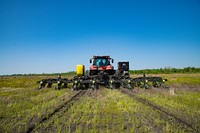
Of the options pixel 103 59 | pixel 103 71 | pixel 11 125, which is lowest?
pixel 11 125

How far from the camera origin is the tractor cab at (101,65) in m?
15.3

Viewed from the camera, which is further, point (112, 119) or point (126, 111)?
point (126, 111)

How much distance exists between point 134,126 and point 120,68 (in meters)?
12.7

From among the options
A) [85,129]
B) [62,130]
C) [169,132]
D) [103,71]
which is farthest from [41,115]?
[103,71]

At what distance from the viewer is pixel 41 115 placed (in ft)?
17.4

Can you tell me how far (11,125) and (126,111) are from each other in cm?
339

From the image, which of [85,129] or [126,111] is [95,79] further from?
[85,129]

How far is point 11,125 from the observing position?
4430mm

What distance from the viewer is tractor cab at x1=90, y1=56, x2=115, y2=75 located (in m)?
15.3

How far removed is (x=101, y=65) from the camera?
1578 centimetres

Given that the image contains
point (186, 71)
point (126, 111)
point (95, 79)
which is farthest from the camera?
point (186, 71)

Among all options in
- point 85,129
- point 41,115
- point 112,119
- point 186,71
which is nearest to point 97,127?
point 85,129

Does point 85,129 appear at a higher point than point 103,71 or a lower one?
lower

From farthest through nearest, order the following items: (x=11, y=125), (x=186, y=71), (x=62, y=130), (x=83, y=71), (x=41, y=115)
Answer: (x=186, y=71) → (x=83, y=71) → (x=41, y=115) → (x=11, y=125) → (x=62, y=130)
